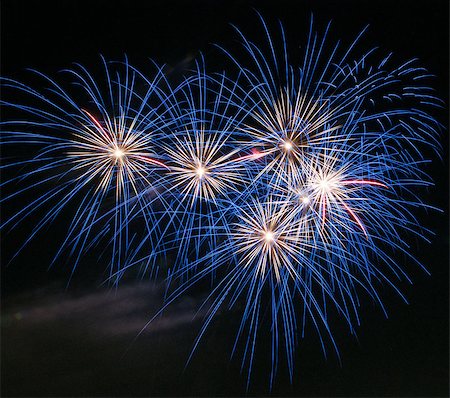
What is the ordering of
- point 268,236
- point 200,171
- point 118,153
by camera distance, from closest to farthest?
point 118,153 → point 200,171 → point 268,236

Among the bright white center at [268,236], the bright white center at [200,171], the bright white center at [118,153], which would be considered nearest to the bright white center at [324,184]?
the bright white center at [268,236]

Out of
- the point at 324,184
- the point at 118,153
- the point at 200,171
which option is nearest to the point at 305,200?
the point at 324,184

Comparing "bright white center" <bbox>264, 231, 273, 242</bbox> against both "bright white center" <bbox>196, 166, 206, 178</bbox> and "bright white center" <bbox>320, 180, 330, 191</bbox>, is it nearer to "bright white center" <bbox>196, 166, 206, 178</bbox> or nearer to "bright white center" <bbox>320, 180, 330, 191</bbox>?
"bright white center" <bbox>320, 180, 330, 191</bbox>

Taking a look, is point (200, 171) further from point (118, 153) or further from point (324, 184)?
point (324, 184)

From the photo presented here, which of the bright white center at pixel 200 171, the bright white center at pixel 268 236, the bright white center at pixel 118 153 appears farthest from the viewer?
the bright white center at pixel 268 236

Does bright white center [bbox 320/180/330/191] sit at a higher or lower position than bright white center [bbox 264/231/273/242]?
higher

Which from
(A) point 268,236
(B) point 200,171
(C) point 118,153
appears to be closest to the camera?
(C) point 118,153

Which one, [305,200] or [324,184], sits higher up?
[324,184]

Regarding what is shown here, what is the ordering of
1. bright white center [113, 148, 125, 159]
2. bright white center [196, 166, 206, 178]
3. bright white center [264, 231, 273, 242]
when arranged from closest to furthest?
bright white center [113, 148, 125, 159], bright white center [196, 166, 206, 178], bright white center [264, 231, 273, 242]

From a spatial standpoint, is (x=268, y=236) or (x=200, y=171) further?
(x=268, y=236)

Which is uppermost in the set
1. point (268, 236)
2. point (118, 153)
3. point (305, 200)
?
point (118, 153)

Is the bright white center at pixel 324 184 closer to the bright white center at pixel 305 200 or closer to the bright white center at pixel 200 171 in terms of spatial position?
the bright white center at pixel 305 200

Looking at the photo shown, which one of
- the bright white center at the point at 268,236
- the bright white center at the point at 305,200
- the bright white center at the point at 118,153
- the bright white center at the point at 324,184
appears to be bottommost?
the bright white center at the point at 268,236

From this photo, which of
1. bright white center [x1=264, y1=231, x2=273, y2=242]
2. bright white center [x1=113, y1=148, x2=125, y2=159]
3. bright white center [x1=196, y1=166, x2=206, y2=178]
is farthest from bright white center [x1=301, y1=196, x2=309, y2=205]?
bright white center [x1=113, y1=148, x2=125, y2=159]
